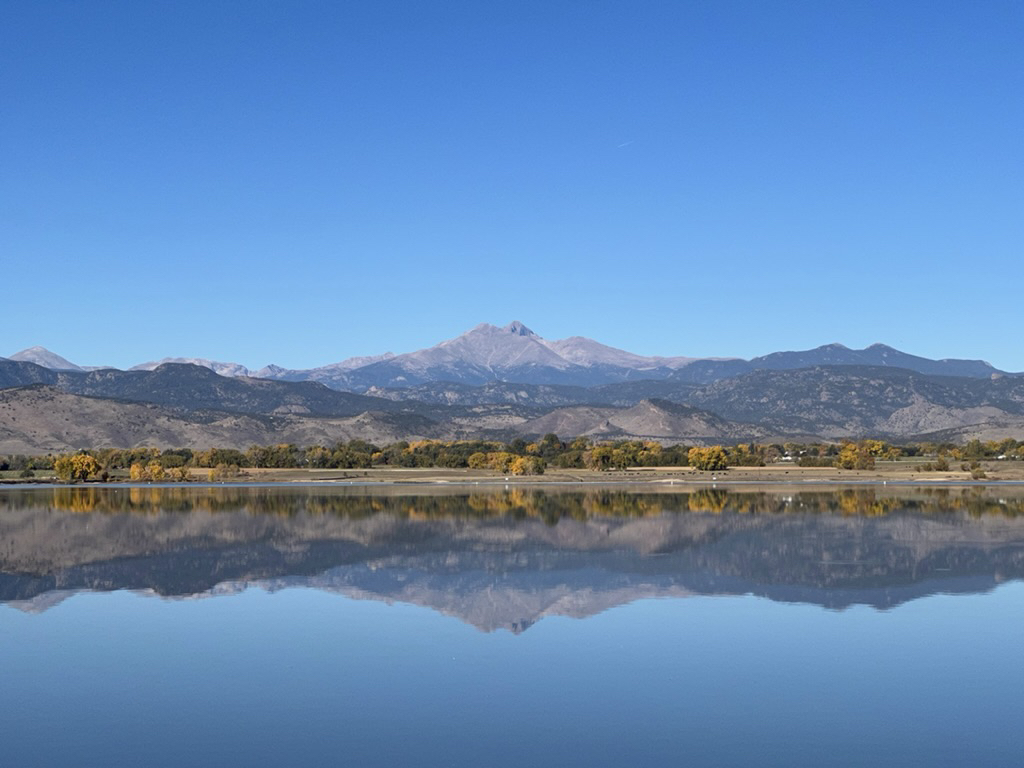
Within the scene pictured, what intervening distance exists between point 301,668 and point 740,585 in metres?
18.2

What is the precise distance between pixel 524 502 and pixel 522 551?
38082 millimetres

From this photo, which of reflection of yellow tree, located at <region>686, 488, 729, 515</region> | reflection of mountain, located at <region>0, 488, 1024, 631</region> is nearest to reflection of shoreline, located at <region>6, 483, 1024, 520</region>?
reflection of yellow tree, located at <region>686, 488, 729, 515</region>

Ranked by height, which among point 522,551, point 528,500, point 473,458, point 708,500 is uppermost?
point 522,551

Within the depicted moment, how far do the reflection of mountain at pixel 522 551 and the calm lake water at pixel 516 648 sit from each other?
10.3 inches

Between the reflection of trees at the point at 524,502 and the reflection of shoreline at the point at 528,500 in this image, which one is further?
the reflection of shoreline at the point at 528,500

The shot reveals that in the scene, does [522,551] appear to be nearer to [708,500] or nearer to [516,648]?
[516,648]

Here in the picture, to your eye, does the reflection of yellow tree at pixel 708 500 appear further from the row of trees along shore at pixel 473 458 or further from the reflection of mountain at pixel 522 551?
the row of trees along shore at pixel 473 458

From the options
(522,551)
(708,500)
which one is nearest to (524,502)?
(708,500)

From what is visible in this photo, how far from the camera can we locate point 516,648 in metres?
27.4

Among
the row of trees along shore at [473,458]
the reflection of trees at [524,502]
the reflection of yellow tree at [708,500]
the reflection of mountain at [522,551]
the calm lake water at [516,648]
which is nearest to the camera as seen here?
the calm lake water at [516,648]

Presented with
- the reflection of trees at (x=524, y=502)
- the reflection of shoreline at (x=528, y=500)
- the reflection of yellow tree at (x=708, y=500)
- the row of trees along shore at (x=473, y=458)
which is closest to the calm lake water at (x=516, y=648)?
the reflection of trees at (x=524, y=502)

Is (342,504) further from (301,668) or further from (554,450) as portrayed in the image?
(554,450)

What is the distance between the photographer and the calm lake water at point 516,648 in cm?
1909

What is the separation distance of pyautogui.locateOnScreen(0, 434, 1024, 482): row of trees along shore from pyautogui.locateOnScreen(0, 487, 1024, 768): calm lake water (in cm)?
9333
